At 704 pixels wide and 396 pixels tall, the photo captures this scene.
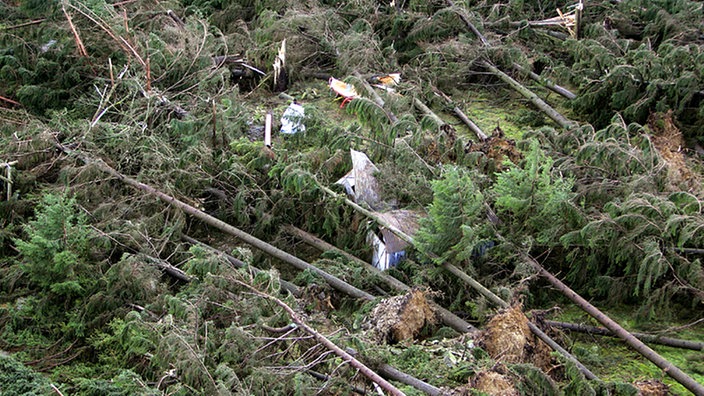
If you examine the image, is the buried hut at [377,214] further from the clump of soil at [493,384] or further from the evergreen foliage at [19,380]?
the evergreen foliage at [19,380]

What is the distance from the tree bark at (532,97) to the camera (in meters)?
7.50

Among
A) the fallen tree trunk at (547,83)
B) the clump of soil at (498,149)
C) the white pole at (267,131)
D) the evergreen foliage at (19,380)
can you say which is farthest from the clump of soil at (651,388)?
the fallen tree trunk at (547,83)

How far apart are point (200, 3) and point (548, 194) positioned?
239 inches

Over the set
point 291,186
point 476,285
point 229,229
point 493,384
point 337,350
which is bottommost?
point 229,229

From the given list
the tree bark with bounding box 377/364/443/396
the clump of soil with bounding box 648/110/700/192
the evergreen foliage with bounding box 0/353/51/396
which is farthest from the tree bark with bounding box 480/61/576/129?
the evergreen foliage with bounding box 0/353/51/396

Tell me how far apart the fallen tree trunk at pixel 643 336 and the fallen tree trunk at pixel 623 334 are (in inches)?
3.6

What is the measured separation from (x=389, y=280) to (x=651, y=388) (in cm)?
184

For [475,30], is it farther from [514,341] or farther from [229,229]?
[514,341]

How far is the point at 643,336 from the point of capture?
4.83 m

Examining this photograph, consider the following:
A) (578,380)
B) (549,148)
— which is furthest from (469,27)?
(578,380)

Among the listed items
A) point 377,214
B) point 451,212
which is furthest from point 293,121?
point 451,212

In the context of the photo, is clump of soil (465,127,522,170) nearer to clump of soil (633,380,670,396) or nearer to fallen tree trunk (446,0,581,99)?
fallen tree trunk (446,0,581,99)

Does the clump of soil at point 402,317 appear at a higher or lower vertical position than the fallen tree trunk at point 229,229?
higher

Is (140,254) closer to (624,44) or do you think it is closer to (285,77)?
(285,77)
